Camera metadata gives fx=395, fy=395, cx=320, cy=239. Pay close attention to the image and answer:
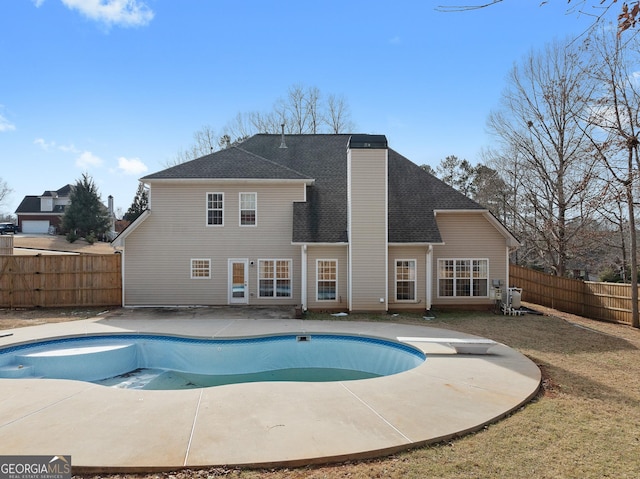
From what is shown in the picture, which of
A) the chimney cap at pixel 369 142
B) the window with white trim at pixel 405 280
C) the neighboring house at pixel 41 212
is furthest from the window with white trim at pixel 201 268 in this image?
the neighboring house at pixel 41 212

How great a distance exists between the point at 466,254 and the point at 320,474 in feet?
47.2

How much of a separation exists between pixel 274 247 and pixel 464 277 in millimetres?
8426

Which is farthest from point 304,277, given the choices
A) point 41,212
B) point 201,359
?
point 41,212

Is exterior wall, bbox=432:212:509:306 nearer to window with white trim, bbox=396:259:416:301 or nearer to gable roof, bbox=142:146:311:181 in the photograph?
window with white trim, bbox=396:259:416:301

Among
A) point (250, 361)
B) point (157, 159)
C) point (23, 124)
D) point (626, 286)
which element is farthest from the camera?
point (157, 159)

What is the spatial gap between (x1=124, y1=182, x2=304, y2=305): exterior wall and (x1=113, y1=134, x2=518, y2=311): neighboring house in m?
0.04

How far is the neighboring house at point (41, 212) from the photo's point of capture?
48750 mm

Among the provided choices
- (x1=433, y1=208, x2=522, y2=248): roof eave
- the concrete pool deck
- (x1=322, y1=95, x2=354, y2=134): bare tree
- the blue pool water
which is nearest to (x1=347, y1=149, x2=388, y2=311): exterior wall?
(x1=433, y1=208, x2=522, y2=248): roof eave

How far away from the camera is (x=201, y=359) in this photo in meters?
11.0

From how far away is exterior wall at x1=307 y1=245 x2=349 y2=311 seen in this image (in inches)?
648

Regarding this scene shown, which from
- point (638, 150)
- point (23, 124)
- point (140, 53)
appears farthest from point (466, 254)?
point (23, 124)

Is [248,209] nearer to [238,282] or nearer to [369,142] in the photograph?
[238,282]

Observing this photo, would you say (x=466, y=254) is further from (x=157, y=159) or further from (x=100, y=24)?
(x=157, y=159)

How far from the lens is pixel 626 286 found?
49.0 feet
